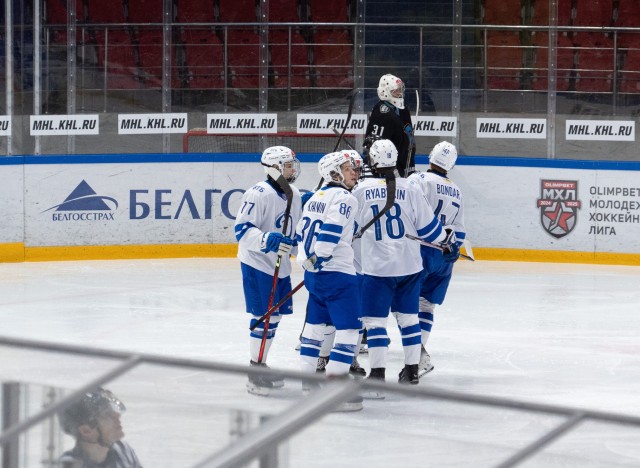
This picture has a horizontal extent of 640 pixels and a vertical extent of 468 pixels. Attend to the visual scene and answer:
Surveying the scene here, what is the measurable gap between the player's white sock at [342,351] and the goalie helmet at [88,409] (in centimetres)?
293

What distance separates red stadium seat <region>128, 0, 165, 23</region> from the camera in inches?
473

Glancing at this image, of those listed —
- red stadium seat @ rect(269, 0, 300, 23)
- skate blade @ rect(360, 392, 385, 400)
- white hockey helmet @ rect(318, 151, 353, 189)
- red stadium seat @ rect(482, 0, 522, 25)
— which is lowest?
skate blade @ rect(360, 392, 385, 400)

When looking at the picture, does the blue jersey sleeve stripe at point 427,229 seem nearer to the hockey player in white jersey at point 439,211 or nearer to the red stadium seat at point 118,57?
the hockey player in white jersey at point 439,211

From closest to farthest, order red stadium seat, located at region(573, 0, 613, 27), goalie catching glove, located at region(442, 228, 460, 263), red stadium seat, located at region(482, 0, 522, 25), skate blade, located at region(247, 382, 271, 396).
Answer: skate blade, located at region(247, 382, 271, 396)
goalie catching glove, located at region(442, 228, 460, 263)
red stadium seat, located at region(482, 0, 522, 25)
red stadium seat, located at region(573, 0, 613, 27)

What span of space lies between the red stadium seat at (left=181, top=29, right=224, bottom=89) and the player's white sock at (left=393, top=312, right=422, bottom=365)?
581 centimetres

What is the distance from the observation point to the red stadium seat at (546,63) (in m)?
11.1

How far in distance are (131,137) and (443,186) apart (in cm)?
523

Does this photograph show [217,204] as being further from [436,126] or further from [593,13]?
[593,13]

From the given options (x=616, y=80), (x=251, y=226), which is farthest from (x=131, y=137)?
(x=251, y=226)

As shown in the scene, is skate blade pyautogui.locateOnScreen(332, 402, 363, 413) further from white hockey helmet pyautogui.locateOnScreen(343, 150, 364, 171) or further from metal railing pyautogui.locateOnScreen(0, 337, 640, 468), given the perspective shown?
white hockey helmet pyautogui.locateOnScreen(343, 150, 364, 171)

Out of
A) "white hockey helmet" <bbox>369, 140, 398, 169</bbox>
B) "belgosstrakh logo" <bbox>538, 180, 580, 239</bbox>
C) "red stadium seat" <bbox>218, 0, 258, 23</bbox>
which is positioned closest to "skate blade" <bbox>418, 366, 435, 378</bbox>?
"white hockey helmet" <bbox>369, 140, 398, 169</bbox>

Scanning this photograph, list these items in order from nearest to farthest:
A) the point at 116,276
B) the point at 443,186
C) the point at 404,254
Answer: the point at 404,254 → the point at 443,186 → the point at 116,276

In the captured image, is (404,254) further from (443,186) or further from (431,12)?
(431,12)

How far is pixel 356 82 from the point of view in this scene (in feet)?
36.6
